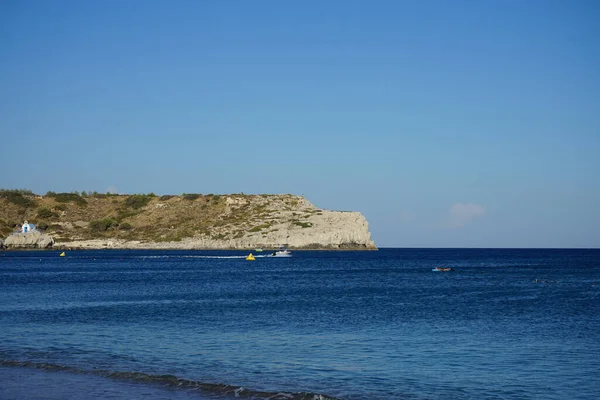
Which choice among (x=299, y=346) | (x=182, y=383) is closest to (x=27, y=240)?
(x=299, y=346)

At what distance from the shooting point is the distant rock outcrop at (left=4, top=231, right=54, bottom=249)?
19225 cm

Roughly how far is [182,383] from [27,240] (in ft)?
604

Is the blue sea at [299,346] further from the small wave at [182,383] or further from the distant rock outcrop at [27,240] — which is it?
the distant rock outcrop at [27,240]

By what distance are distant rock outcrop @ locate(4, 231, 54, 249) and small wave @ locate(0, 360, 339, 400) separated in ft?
581

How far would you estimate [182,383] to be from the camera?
2427 cm

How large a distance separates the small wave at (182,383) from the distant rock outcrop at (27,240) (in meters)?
177

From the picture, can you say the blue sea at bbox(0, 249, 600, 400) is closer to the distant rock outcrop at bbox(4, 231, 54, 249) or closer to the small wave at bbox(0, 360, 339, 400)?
the small wave at bbox(0, 360, 339, 400)

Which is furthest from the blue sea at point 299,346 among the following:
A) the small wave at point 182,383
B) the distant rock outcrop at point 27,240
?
the distant rock outcrop at point 27,240

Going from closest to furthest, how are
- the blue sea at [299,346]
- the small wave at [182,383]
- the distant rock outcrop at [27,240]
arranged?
the small wave at [182,383]
the blue sea at [299,346]
the distant rock outcrop at [27,240]

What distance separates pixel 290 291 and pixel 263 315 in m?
21.2

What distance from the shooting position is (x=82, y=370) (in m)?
26.4

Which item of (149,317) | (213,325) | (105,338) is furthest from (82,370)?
(149,317)

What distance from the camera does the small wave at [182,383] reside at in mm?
22422

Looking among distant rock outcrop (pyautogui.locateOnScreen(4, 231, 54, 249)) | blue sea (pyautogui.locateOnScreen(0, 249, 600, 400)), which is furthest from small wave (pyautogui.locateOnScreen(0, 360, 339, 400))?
distant rock outcrop (pyautogui.locateOnScreen(4, 231, 54, 249))
